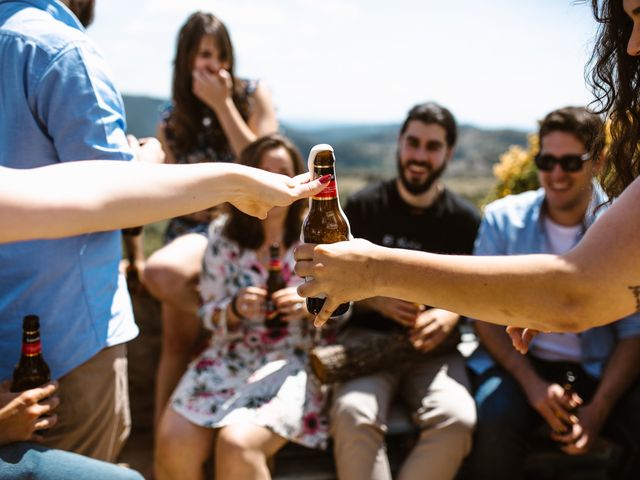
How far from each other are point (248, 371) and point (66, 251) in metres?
1.43

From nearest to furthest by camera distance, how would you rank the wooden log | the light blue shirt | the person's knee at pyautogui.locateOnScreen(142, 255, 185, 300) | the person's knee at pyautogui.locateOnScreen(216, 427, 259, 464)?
the light blue shirt, the person's knee at pyautogui.locateOnScreen(216, 427, 259, 464), the wooden log, the person's knee at pyautogui.locateOnScreen(142, 255, 185, 300)

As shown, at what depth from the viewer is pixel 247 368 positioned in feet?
11.2

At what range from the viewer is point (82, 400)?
2348 mm

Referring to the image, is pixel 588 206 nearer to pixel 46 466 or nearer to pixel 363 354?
pixel 363 354

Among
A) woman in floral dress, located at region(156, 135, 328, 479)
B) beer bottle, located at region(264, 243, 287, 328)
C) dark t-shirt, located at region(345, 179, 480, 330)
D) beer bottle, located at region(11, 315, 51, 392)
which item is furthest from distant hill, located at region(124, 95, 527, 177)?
beer bottle, located at region(11, 315, 51, 392)

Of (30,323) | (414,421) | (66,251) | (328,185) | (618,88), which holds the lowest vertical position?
(414,421)

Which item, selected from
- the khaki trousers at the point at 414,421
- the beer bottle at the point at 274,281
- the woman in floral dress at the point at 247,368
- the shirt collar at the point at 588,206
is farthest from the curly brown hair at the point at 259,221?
the shirt collar at the point at 588,206

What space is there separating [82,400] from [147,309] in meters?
1.97

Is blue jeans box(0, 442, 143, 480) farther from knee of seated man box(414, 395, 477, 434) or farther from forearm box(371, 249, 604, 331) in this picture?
knee of seated man box(414, 395, 477, 434)

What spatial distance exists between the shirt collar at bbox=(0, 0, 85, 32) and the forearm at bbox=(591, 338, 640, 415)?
3.04m

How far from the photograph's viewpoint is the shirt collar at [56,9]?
216cm

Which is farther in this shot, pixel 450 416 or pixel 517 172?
pixel 517 172

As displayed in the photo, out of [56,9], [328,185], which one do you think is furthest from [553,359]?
[56,9]

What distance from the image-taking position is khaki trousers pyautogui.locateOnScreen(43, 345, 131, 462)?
91.7 inches
